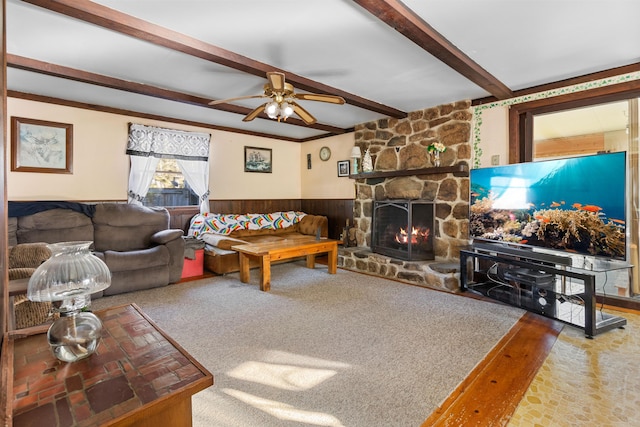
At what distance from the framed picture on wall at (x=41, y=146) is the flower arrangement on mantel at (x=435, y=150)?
15.0 ft

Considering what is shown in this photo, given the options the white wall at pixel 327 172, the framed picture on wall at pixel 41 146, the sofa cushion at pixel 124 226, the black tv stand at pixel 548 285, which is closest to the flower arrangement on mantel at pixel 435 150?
the black tv stand at pixel 548 285

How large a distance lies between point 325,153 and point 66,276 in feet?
16.7

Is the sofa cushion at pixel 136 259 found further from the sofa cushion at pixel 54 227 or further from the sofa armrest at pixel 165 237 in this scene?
the sofa cushion at pixel 54 227

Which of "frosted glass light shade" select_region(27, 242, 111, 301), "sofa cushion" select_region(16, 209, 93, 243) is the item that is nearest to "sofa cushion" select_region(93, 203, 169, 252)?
"sofa cushion" select_region(16, 209, 93, 243)

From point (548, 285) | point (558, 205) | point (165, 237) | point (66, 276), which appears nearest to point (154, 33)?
point (66, 276)

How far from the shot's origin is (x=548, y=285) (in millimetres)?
2725

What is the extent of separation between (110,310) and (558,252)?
3.48m

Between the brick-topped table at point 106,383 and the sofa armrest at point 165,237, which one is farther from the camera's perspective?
the sofa armrest at point 165,237

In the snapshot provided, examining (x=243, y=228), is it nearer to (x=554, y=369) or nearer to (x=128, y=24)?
(x=128, y=24)

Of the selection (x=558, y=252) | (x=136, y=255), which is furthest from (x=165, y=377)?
(x=558, y=252)

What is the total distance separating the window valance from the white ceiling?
71 cm

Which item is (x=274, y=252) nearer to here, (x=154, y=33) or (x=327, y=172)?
(x=154, y=33)

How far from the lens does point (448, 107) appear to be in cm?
408

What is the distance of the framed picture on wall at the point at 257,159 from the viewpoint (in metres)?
5.64
